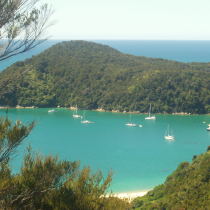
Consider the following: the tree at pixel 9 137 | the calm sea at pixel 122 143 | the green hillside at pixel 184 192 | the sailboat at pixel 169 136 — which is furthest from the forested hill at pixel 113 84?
the tree at pixel 9 137

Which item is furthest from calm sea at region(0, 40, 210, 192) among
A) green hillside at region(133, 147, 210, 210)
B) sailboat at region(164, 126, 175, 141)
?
green hillside at region(133, 147, 210, 210)

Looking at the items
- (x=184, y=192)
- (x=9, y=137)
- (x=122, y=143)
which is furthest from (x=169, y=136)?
(x=9, y=137)

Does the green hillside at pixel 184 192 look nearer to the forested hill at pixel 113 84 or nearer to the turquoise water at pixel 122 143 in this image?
the turquoise water at pixel 122 143

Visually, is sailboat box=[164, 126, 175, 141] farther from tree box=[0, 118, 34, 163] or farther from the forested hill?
tree box=[0, 118, 34, 163]

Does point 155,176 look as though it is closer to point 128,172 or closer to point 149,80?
point 128,172

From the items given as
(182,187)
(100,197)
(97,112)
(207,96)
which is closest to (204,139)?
(207,96)

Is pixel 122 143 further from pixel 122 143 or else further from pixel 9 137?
pixel 9 137
